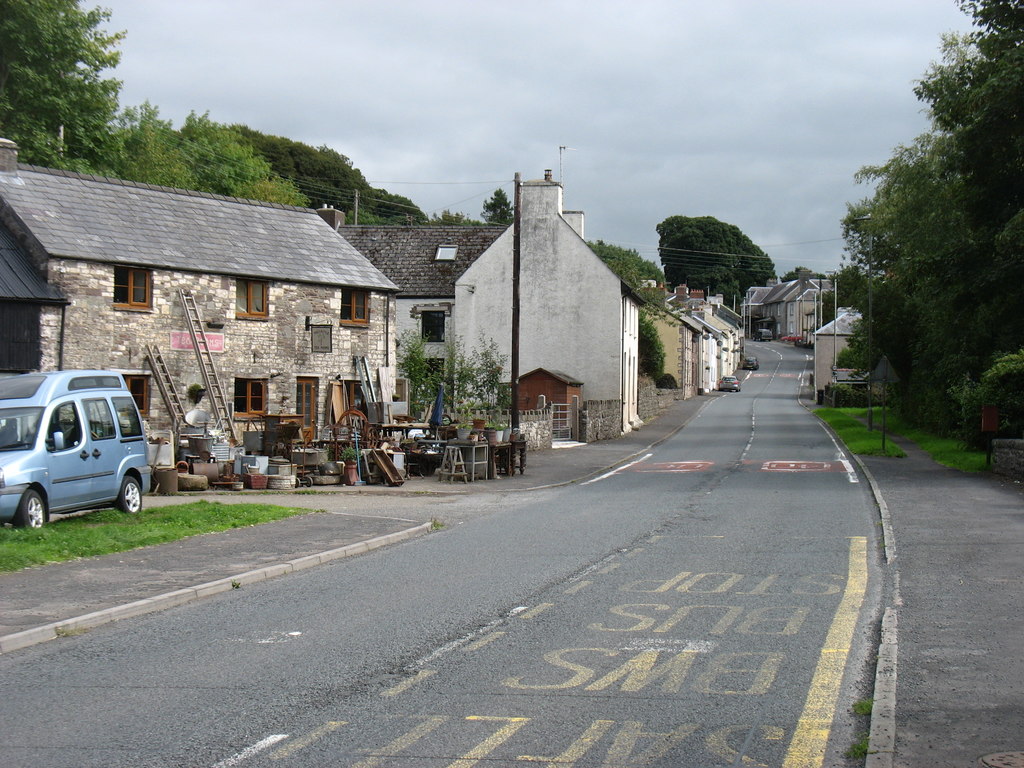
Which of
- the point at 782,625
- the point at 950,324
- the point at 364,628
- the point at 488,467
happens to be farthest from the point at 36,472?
the point at 950,324

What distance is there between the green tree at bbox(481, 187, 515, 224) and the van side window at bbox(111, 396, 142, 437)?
8701 cm

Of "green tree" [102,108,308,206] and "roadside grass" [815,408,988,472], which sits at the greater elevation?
"green tree" [102,108,308,206]

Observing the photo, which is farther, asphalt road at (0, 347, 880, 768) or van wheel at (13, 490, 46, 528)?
van wheel at (13, 490, 46, 528)

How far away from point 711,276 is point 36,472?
14147 cm

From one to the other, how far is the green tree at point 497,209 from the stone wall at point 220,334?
7110 cm

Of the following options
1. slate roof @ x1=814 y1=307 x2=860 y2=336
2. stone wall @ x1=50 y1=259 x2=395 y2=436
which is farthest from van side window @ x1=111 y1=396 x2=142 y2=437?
slate roof @ x1=814 y1=307 x2=860 y2=336

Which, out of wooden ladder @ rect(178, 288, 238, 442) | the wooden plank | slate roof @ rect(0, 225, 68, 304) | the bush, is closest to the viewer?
the wooden plank

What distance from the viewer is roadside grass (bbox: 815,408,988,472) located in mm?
Answer: 31062

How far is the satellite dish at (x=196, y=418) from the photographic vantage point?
89.0 feet

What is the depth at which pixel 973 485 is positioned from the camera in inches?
947

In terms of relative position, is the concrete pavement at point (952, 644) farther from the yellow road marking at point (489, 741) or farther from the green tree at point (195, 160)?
the green tree at point (195, 160)

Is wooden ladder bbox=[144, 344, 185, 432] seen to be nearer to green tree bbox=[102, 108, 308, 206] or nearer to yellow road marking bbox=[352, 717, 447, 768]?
yellow road marking bbox=[352, 717, 447, 768]

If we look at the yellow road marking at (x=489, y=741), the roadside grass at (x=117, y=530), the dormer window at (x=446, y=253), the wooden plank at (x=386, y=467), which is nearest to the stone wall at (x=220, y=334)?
the wooden plank at (x=386, y=467)

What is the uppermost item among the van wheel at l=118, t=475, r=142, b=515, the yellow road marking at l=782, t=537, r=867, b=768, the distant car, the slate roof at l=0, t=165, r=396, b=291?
the slate roof at l=0, t=165, r=396, b=291
